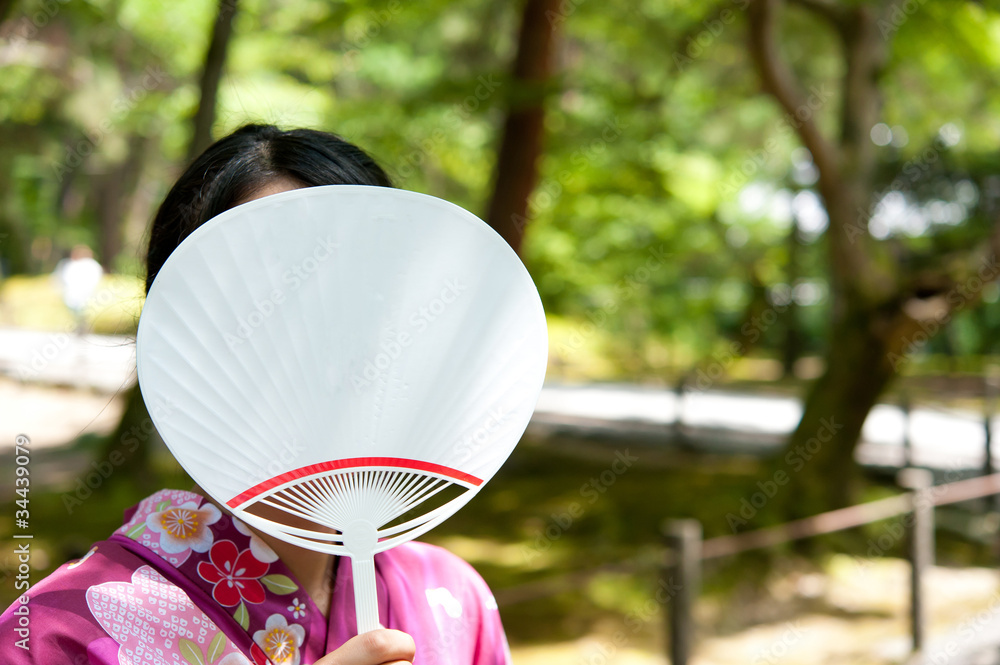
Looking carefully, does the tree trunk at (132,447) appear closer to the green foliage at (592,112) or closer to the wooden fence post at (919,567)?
the green foliage at (592,112)

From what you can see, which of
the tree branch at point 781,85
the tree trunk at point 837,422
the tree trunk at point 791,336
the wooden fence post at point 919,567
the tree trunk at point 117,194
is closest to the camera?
the wooden fence post at point 919,567

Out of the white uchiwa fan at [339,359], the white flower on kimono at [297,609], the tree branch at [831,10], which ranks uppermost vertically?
the tree branch at [831,10]

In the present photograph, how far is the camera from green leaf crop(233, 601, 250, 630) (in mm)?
912

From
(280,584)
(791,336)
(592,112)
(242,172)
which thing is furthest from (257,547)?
(791,336)

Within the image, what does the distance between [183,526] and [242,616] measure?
127 millimetres

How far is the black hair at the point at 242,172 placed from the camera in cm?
94

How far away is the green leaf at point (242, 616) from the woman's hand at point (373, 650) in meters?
0.19

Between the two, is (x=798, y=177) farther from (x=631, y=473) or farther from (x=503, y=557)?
(x=503, y=557)

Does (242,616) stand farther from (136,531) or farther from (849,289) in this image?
(849,289)

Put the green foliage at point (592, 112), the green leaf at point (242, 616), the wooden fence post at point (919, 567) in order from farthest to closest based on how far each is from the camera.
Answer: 1. the green foliage at point (592, 112)
2. the wooden fence post at point (919, 567)
3. the green leaf at point (242, 616)

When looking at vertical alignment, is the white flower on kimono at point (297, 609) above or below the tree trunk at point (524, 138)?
below

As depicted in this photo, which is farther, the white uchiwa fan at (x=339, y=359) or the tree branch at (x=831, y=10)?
the tree branch at (x=831, y=10)

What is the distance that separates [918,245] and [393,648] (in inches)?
633

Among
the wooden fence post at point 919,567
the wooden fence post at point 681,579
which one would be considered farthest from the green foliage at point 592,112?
the wooden fence post at point 919,567
